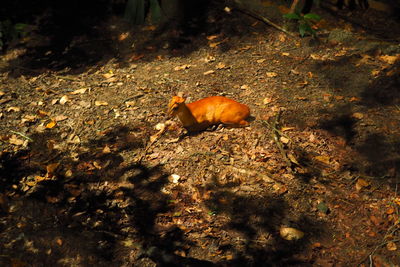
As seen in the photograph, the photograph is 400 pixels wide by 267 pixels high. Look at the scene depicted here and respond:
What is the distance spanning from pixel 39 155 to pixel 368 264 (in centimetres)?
365

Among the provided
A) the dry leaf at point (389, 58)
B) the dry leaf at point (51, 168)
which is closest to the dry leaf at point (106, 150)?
the dry leaf at point (51, 168)

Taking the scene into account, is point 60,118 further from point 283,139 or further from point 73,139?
point 283,139

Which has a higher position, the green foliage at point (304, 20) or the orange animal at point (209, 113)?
the green foliage at point (304, 20)

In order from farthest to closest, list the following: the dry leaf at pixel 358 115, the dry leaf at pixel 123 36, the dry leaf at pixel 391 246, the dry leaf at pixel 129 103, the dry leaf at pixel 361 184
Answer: the dry leaf at pixel 123 36 < the dry leaf at pixel 129 103 < the dry leaf at pixel 358 115 < the dry leaf at pixel 361 184 < the dry leaf at pixel 391 246

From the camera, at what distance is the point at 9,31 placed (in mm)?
5984

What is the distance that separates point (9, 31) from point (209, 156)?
4.79m

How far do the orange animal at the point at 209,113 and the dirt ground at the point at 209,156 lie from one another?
19 cm

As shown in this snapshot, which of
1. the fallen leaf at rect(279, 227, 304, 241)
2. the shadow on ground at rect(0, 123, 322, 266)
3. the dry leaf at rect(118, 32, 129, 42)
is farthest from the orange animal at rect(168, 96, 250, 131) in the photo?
the dry leaf at rect(118, 32, 129, 42)

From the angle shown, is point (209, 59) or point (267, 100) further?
point (209, 59)

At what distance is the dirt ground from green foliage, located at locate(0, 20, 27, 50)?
63 cm

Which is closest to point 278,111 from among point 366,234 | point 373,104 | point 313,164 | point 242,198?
point 313,164

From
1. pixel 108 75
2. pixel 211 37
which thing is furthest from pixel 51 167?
pixel 211 37

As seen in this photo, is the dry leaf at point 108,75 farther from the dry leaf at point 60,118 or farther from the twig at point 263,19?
the twig at point 263,19

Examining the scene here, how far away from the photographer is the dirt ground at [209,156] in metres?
2.92
